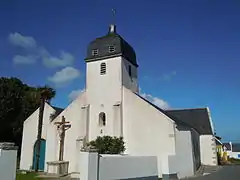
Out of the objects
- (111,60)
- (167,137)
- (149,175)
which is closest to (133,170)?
(149,175)

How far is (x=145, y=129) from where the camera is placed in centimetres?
1928

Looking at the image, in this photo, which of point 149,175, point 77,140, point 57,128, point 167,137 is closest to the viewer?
point 149,175

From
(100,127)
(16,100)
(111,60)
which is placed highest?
(111,60)

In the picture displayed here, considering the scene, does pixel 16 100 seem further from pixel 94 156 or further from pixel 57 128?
pixel 94 156

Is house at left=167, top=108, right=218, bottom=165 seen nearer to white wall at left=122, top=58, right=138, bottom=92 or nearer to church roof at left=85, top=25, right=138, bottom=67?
white wall at left=122, top=58, right=138, bottom=92

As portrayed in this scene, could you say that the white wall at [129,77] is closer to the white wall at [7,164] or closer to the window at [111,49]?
the window at [111,49]

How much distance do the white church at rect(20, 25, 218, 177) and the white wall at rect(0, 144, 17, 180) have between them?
1133 centimetres

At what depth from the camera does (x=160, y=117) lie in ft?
62.1

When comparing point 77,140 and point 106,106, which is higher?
point 106,106

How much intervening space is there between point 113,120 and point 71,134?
13.1 feet

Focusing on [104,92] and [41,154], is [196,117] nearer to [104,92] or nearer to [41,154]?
[104,92]

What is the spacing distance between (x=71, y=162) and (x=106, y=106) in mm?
5301

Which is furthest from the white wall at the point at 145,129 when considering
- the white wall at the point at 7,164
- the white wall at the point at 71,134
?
the white wall at the point at 7,164

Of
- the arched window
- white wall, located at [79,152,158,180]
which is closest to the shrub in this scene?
white wall, located at [79,152,158,180]
